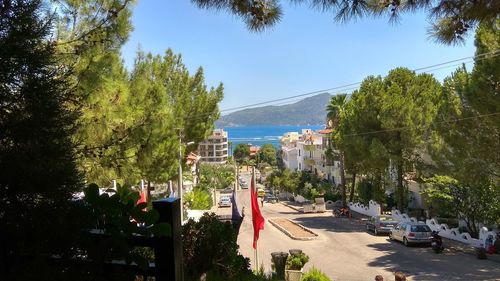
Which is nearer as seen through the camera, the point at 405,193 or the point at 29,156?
the point at 29,156

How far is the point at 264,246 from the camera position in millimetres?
23719

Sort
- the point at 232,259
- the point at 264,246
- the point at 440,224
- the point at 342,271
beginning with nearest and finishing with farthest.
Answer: the point at 232,259, the point at 342,271, the point at 264,246, the point at 440,224

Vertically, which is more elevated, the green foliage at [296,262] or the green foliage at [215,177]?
the green foliage at [215,177]

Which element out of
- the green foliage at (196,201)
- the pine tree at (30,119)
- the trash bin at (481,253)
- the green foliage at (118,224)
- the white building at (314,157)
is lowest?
the trash bin at (481,253)

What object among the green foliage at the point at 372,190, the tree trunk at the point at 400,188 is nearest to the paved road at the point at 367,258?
the tree trunk at the point at 400,188

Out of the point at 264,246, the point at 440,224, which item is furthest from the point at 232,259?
the point at 440,224

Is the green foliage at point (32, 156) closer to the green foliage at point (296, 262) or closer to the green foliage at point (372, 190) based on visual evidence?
the green foliage at point (296, 262)

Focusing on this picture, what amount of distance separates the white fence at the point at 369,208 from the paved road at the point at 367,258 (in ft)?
23.3

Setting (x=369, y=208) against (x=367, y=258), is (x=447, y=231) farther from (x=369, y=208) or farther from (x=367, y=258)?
(x=369, y=208)

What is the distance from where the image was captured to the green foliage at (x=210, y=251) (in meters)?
5.40

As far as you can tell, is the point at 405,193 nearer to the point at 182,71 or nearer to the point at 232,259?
the point at 182,71

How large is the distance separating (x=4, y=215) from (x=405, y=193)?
3410 centimetres

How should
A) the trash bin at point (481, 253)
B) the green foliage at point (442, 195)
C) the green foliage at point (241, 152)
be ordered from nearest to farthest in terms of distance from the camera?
the trash bin at point (481, 253) < the green foliage at point (442, 195) < the green foliage at point (241, 152)

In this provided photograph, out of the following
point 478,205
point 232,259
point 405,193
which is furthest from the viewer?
point 405,193
